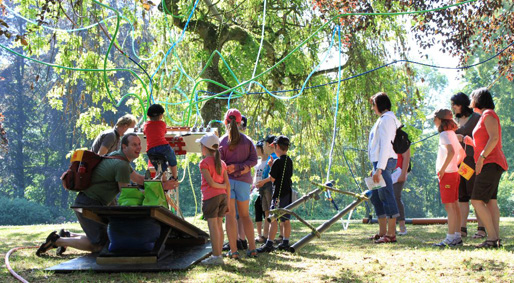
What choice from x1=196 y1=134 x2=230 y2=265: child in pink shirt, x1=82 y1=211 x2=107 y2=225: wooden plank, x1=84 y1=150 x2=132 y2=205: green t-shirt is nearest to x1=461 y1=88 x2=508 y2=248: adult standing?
x1=196 y1=134 x2=230 y2=265: child in pink shirt

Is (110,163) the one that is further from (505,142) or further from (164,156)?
(505,142)

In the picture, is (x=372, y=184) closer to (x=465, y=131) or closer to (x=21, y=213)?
(x=465, y=131)

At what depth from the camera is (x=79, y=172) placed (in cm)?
509

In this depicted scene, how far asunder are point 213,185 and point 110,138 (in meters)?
1.56

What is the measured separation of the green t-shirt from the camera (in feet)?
A: 17.1

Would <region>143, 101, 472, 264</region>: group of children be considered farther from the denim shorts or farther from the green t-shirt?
the green t-shirt

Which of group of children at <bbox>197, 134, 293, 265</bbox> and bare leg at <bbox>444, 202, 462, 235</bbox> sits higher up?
group of children at <bbox>197, 134, 293, 265</bbox>

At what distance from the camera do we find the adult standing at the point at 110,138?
5964 mm

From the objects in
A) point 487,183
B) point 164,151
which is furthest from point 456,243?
point 164,151

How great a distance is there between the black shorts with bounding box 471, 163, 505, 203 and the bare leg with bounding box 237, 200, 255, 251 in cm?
192

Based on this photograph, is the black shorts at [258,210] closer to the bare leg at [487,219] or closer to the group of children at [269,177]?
the group of children at [269,177]

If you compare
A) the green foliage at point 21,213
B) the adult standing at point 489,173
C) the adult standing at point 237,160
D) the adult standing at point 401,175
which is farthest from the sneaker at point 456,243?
the green foliage at point 21,213

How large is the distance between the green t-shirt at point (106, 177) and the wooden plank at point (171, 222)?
533 millimetres

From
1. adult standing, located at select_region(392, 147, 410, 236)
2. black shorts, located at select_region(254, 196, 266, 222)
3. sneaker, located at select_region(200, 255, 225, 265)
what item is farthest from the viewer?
adult standing, located at select_region(392, 147, 410, 236)
